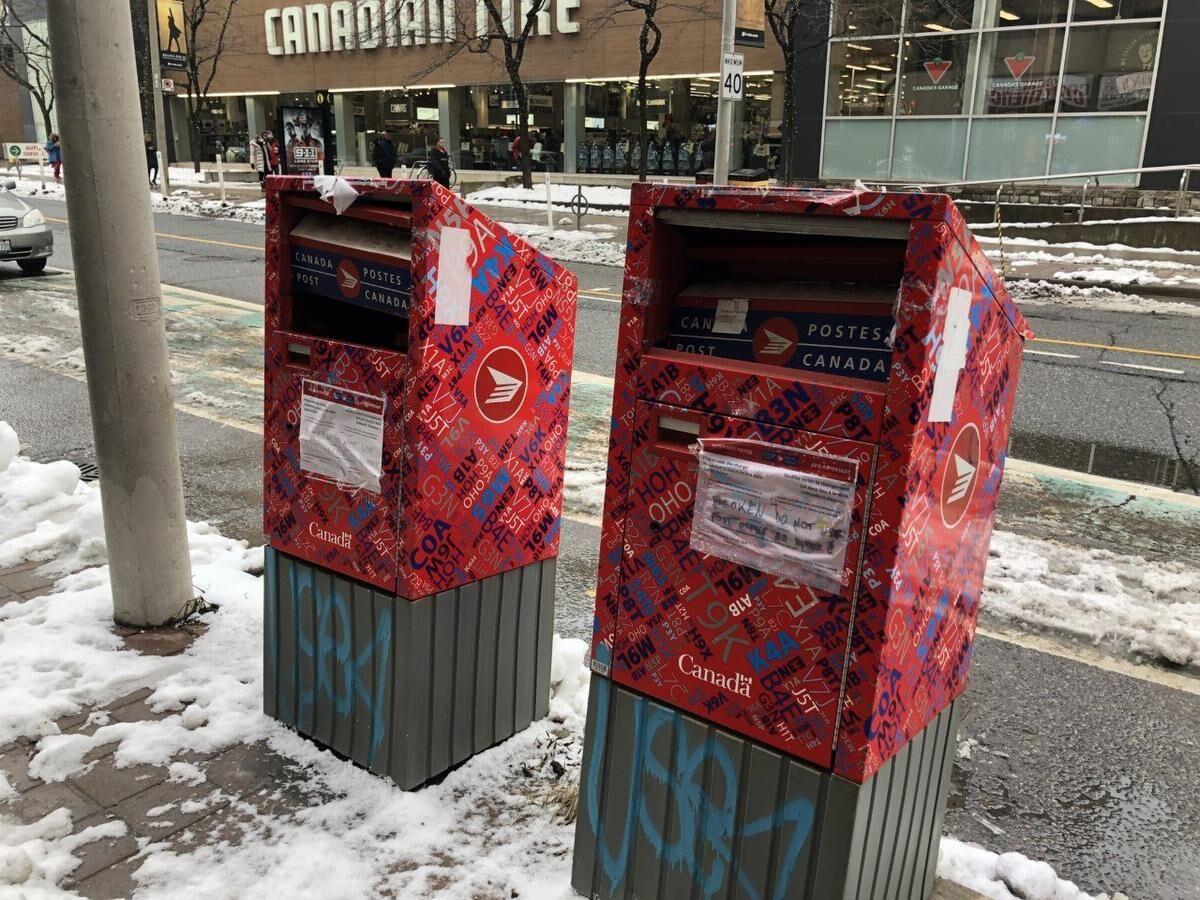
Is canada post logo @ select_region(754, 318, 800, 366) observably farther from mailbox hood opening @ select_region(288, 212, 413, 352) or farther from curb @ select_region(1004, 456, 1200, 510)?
curb @ select_region(1004, 456, 1200, 510)

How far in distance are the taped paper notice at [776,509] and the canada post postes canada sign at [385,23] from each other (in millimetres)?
32965

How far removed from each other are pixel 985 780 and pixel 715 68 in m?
30.4

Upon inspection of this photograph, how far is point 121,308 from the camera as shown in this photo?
3.67 m

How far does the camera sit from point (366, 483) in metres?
2.95

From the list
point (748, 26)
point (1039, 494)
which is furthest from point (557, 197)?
point (1039, 494)

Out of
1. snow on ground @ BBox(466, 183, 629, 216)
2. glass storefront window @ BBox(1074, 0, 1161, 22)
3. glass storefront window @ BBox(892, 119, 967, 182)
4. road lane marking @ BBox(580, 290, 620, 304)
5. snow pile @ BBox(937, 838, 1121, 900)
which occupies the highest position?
glass storefront window @ BBox(1074, 0, 1161, 22)

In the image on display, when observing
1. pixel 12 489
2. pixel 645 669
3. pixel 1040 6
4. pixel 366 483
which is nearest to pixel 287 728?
pixel 366 483

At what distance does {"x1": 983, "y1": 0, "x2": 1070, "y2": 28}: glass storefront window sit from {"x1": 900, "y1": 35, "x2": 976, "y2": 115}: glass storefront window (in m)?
0.62

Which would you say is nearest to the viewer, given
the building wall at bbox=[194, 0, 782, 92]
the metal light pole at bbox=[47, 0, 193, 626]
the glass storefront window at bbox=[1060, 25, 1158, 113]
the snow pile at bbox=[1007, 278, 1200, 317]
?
the metal light pole at bbox=[47, 0, 193, 626]

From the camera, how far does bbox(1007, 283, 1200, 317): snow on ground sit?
1330cm

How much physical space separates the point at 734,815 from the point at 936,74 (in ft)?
79.9

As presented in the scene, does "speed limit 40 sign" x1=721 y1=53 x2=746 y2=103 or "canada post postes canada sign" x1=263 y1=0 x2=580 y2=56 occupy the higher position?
"canada post postes canada sign" x1=263 y1=0 x2=580 y2=56

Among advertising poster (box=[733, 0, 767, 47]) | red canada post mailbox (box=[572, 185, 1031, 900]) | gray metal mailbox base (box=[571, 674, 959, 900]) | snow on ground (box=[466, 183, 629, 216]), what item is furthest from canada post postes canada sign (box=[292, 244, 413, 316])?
snow on ground (box=[466, 183, 629, 216])

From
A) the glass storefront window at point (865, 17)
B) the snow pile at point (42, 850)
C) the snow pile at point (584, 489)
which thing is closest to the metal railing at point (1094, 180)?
the glass storefront window at point (865, 17)
